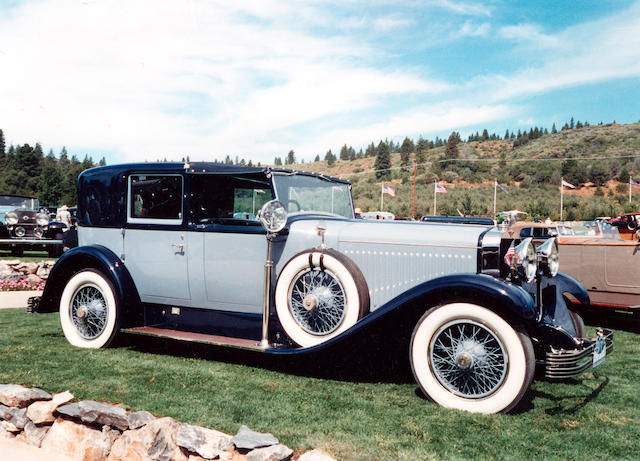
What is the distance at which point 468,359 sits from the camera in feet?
11.7

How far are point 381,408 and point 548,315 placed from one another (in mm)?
1888

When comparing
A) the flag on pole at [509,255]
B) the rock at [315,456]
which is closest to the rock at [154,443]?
the rock at [315,456]

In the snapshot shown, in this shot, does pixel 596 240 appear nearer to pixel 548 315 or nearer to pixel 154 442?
pixel 548 315

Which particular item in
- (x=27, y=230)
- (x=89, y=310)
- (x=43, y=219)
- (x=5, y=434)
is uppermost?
(x=43, y=219)

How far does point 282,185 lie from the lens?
4.91 meters

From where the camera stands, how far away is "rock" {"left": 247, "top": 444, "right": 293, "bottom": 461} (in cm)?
283

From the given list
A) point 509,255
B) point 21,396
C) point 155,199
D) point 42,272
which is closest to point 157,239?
point 155,199

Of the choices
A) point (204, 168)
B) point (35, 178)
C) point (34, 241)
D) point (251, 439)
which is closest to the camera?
point (251, 439)

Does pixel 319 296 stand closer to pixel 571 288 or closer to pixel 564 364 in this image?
pixel 564 364

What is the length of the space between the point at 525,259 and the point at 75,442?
3.57m

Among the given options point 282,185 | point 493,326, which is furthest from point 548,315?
point 282,185

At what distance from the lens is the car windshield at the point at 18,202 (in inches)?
709

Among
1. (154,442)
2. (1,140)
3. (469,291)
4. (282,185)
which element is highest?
(1,140)

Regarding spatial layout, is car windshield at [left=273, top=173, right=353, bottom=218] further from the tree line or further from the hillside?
the tree line
